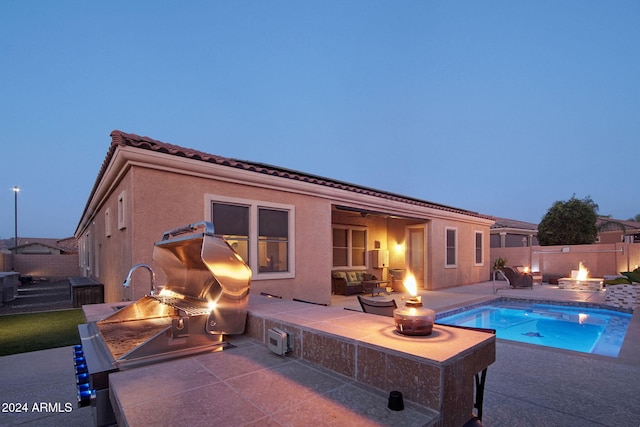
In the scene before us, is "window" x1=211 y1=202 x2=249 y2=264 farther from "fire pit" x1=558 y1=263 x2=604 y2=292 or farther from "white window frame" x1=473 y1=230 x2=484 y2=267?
"fire pit" x1=558 y1=263 x2=604 y2=292

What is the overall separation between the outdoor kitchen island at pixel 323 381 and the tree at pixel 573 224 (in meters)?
23.6

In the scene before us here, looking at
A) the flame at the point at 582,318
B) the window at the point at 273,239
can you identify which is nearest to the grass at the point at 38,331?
the window at the point at 273,239

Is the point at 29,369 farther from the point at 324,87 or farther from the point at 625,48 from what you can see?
the point at 625,48

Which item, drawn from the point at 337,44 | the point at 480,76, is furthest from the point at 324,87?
the point at 480,76

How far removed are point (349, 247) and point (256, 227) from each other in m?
7.18

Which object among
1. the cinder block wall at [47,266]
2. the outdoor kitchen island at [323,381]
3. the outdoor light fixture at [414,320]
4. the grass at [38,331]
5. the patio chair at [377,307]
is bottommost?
the cinder block wall at [47,266]

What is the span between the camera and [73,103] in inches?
2244

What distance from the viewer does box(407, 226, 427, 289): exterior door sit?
14228 millimetres

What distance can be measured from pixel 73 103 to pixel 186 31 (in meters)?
34.6

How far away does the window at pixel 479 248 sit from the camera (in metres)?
16.1

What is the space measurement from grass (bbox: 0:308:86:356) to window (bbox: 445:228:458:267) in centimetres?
1270

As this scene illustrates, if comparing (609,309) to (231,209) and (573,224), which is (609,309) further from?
(573,224)

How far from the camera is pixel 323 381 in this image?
188cm

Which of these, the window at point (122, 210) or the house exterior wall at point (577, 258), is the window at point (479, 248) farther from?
the window at point (122, 210)
